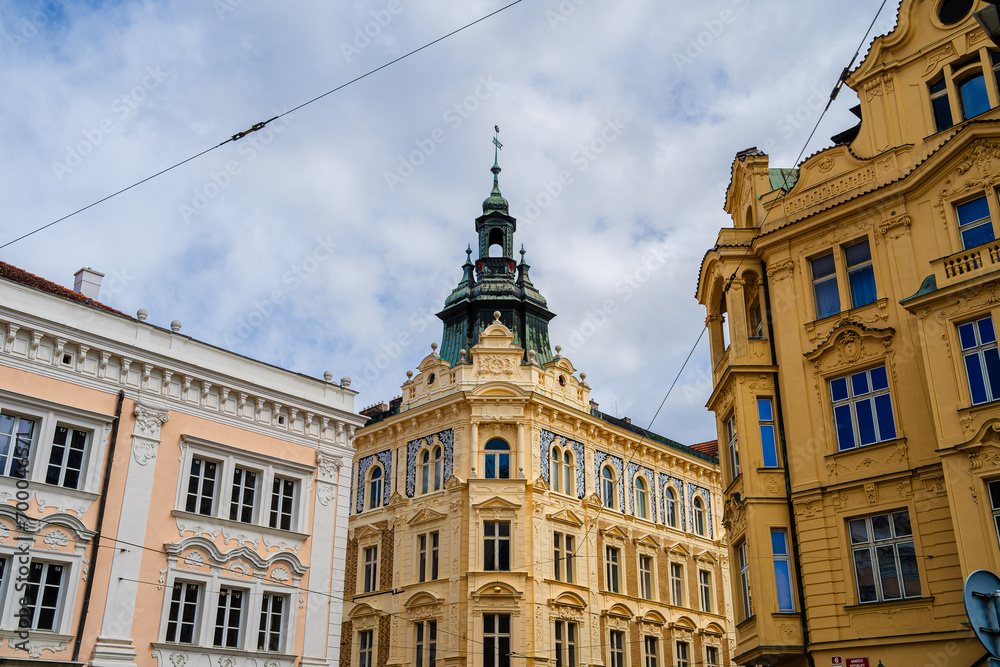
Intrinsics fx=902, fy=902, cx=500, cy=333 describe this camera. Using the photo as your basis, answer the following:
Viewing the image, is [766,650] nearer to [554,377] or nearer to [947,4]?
[947,4]

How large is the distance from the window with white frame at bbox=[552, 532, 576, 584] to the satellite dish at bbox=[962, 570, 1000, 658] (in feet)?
86.5

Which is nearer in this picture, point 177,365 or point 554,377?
point 177,365

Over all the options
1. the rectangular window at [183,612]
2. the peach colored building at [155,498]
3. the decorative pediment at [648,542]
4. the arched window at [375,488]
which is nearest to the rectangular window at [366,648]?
the arched window at [375,488]

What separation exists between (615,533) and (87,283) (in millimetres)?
23283

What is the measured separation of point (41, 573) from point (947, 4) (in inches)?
1019

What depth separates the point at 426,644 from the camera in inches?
1378

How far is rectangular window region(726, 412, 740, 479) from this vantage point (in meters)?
24.5

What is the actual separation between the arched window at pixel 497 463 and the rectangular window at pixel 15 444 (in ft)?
61.4

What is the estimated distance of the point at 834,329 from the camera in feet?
72.0

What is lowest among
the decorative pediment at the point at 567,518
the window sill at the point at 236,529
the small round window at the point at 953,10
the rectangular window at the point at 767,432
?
the window sill at the point at 236,529

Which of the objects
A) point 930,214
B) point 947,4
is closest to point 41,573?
point 930,214

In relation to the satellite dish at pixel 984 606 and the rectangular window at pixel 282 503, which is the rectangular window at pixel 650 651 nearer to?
the rectangular window at pixel 282 503

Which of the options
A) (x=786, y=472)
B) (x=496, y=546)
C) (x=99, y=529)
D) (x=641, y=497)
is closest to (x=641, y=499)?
(x=641, y=497)

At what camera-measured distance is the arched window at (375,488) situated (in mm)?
39750
